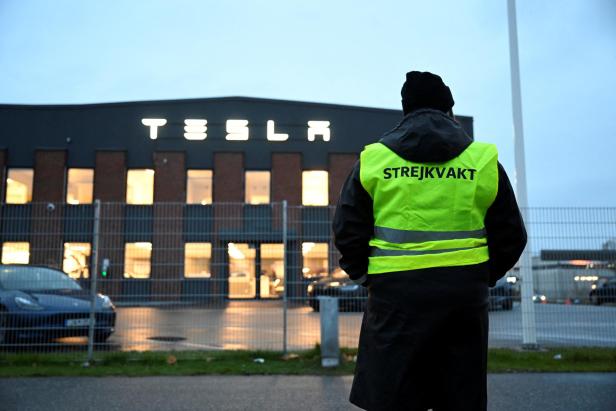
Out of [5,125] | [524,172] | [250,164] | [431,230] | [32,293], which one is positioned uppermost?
[5,125]

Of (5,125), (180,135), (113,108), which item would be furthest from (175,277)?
(5,125)

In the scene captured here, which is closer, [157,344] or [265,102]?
[157,344]

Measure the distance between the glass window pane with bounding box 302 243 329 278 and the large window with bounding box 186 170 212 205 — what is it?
59.2ft

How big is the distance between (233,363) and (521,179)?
17.1 ft

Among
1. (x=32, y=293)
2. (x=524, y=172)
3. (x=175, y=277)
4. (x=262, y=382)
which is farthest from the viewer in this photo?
(x=524, y=172)

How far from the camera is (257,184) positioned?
26.1m

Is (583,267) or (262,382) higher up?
(583,267)

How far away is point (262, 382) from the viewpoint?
589cm

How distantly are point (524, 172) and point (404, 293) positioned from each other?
7.33m

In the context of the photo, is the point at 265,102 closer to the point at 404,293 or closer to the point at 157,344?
the point at 157,344

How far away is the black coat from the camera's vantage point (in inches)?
86.3

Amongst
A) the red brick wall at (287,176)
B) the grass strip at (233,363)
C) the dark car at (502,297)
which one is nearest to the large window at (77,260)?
the grass strip at (233,363)

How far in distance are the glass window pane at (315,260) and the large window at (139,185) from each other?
18.7 metres

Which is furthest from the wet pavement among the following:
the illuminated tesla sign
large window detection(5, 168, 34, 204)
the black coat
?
large window detection(5, 168, 34, 204)
